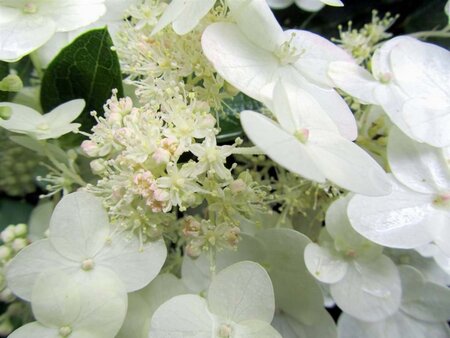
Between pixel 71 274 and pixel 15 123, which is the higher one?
pixel 15 123

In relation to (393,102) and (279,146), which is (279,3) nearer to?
(393,102)

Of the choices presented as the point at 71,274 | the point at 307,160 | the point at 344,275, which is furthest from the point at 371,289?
the point at 71,274

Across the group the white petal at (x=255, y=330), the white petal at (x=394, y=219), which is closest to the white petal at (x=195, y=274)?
the white petal at (x=255, y=330)

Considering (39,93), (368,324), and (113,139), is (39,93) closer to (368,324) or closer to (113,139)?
(113,139)

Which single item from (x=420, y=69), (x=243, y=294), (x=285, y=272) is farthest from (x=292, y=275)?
(x=420, y=69)

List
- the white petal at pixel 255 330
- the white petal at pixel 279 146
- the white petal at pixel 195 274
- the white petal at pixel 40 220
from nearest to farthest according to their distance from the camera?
the white petal at pixel 279 146 < the white petal at pixel 255 330 < the white petal at pixel 195 274 < the white petal at pixel 40 220

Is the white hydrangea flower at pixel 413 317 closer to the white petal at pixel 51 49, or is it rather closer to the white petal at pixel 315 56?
the white petal at pixel 315 56

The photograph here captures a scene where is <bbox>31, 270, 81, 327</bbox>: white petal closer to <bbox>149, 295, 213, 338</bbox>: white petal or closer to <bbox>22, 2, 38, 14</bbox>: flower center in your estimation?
<bbox>149, 295, 213, 338</bbox>: white petal
